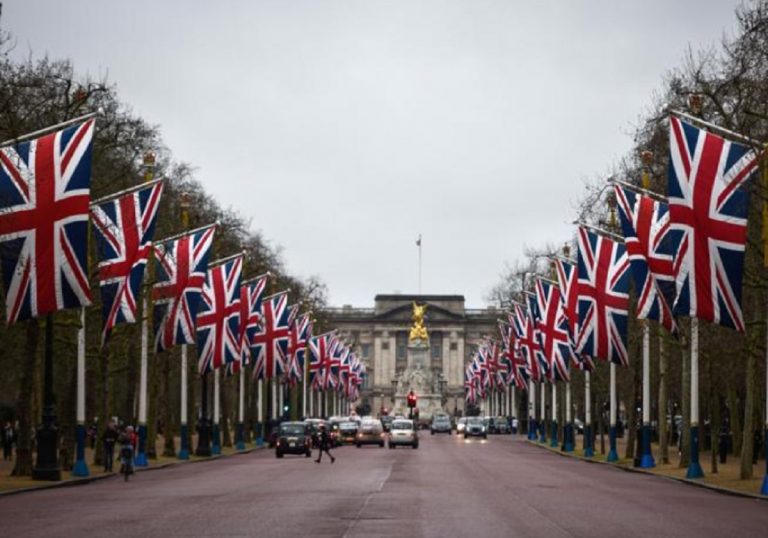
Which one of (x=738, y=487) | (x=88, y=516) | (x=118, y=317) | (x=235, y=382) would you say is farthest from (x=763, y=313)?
(x=235, y=382)

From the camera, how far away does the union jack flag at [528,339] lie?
8688 cm

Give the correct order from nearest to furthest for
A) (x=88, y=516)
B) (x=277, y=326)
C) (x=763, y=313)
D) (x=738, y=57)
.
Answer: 1. (x=88, y=516)
2. (x=738, y=57)
3. (x=763, y=313)
4. (x=277, y=326)

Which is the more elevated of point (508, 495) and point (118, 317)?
point (118, 317)

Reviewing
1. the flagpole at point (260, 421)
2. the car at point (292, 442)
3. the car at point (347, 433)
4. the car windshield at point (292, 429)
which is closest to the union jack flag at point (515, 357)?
the car at point (347, 433)

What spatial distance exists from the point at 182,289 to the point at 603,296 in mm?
15635

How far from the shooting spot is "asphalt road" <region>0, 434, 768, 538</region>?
1064 inches

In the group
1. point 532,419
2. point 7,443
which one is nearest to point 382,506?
point 7,443

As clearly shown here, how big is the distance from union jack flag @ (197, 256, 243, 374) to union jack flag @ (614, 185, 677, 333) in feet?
69.6

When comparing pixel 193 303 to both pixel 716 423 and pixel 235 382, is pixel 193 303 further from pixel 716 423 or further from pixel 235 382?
pixel 235 382

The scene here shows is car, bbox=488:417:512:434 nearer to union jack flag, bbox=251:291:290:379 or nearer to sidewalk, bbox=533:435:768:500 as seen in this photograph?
union jack flag, bbox=251:291:290:379

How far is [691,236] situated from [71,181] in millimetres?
16378

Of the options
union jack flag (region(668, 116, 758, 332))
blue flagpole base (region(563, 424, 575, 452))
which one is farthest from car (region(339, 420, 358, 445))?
union jack flag (region(668, 116, 758, 332))

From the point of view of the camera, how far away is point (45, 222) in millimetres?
41406

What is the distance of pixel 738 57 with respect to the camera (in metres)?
42.0
